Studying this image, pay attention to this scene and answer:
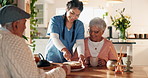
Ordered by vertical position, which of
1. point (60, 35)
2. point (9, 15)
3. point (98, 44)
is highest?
point (9, 15)

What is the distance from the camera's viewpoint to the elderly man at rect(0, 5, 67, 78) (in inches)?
45.3

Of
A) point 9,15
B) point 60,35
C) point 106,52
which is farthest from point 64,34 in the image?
point 9,15

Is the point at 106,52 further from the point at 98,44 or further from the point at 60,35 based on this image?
the point at 60,35

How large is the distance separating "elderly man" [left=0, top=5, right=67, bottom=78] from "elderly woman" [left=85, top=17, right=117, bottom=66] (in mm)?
1250

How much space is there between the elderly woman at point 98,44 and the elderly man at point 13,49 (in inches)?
49.2

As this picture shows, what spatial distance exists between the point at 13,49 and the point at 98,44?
1.47m

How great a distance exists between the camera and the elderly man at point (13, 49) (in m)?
1.15

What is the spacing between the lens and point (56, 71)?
1.47m

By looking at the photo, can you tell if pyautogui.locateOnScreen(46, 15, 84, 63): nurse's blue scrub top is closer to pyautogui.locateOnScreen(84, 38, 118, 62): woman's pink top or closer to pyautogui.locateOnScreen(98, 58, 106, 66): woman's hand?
pyautogui.locateOnScreen(84, 38, 118, 62): woman's pink top

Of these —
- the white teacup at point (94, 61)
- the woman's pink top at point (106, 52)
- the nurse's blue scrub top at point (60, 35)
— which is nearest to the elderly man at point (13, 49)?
the white teacup at point (94, 61)

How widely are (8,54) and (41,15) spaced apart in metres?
6.38

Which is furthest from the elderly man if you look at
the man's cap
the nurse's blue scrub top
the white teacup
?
the nurse's blue scrub top

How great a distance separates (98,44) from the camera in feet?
8.19

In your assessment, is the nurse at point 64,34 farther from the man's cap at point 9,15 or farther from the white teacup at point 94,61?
the man's cap at point 9,15
